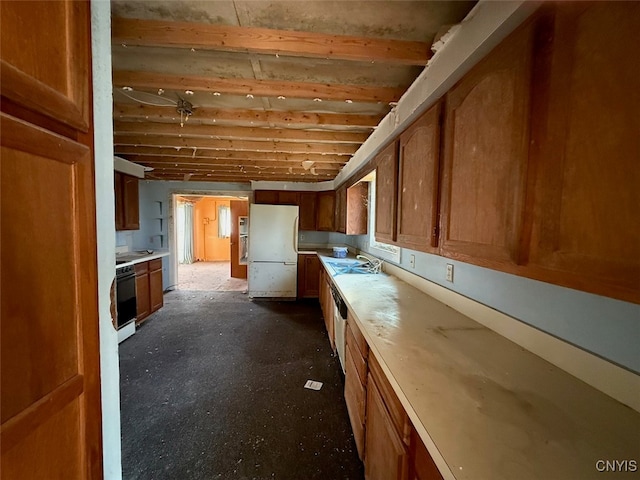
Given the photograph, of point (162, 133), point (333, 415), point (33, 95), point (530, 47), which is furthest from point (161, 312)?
point (530, 47)

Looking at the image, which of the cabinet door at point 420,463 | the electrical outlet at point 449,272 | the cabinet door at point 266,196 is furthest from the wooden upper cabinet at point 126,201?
the cabinet door at point 420,463

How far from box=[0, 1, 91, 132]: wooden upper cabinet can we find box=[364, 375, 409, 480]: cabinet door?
4.27ft

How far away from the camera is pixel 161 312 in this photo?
13.5ft

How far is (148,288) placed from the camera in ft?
12.6

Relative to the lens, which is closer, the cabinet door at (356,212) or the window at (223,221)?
the cabinet door at (356,212)

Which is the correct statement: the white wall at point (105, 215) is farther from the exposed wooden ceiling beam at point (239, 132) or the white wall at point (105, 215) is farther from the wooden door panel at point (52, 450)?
the exposed wooden ceiling beam at point (239, 132)

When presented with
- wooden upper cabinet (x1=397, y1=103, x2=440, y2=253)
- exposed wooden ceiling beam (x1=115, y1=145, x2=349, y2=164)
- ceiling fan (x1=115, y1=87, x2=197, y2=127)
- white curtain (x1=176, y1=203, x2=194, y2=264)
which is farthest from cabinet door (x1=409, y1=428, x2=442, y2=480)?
white curtain (x1=176, y1=203, x2=194, y2=264)

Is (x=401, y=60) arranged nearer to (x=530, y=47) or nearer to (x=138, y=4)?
(x=530, y=47)

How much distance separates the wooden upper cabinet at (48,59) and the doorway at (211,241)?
220 inches

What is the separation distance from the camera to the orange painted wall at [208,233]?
366 inches

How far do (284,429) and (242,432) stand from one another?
0.92 feet

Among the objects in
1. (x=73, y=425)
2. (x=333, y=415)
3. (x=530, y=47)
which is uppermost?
(x=530, y=47)

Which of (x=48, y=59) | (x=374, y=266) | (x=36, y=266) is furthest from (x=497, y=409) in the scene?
(x=374, y=266)

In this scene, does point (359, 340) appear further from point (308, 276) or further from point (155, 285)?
point (155, 285)
